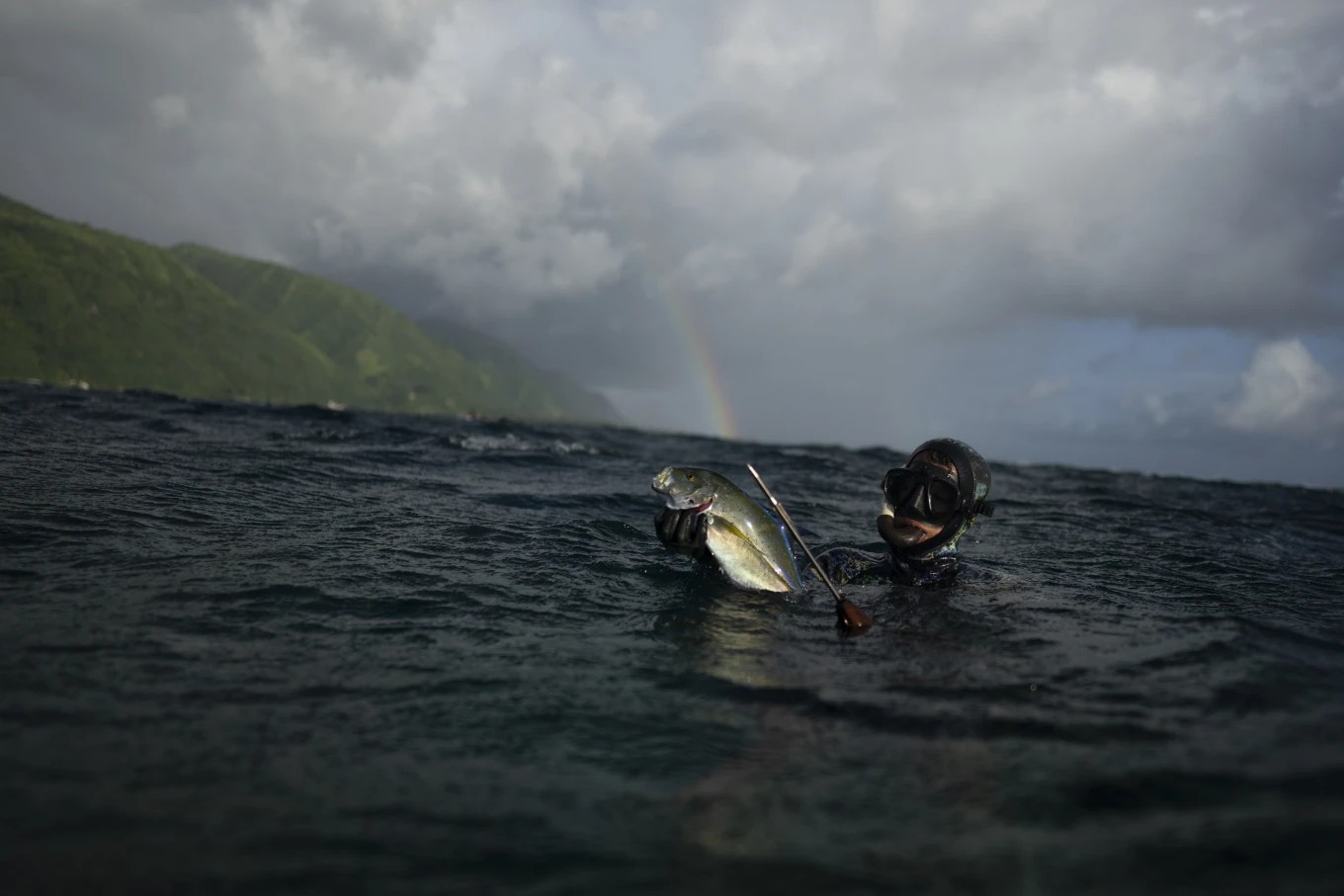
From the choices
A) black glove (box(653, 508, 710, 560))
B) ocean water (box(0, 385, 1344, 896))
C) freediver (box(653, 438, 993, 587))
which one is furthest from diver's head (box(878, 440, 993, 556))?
black glove (box(653, 508, 710, 560))

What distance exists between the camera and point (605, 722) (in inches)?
175

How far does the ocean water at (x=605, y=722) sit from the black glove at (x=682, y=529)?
0.68 metres

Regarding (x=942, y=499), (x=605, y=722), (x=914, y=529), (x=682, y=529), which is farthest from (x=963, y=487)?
(x=605, y=722)

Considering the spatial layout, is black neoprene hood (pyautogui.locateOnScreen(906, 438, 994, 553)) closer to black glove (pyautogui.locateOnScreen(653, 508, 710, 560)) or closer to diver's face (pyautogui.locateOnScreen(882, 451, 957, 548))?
diver's face (pyautogui.locateOnScreen(882, 451, 957, 548))

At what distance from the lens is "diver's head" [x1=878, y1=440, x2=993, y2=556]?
838 cm

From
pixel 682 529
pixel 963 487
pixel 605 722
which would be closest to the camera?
pixel 605 722

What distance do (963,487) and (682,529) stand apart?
3421 mm

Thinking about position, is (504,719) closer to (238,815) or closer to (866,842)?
(238,815)

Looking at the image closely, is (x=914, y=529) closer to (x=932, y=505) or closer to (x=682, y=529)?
(x=932, y=505)

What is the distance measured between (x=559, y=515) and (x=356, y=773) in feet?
28.5

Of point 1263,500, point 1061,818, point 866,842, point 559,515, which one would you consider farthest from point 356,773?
point 1263,500

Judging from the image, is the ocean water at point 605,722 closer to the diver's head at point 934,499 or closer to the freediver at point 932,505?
the freediver at point 932,505

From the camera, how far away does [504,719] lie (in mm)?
4391

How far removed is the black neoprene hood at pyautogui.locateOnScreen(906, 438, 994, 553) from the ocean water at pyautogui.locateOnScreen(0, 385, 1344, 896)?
29.0 inches
